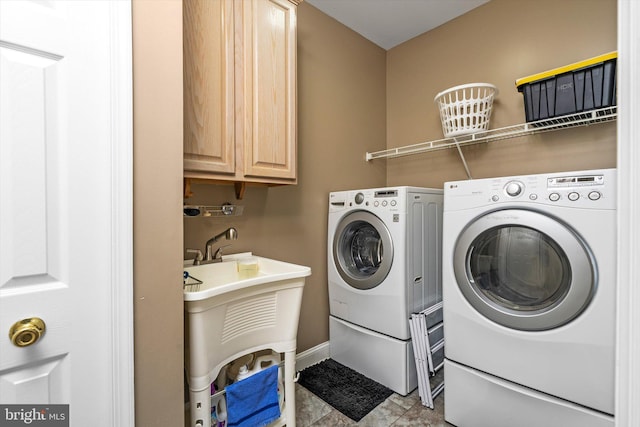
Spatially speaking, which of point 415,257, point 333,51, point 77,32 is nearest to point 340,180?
point 415,257

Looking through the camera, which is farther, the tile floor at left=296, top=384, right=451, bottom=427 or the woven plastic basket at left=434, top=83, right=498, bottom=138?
the woven plastic basket at left=434, top=83, right=498, bottom=138

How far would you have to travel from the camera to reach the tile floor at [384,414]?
1.56m

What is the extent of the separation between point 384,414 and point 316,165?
1.67 m

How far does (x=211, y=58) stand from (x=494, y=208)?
1.52 m

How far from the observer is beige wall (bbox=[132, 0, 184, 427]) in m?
0.86

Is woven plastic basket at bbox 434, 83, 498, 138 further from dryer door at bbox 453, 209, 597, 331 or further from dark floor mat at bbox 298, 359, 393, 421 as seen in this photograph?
dark floor mat at bbox 298, 359, 393, 421

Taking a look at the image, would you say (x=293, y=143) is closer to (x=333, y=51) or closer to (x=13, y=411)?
(x=333, y=51)

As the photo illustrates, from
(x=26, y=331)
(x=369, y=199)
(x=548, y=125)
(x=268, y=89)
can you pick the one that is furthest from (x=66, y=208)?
(x=548, y=125)

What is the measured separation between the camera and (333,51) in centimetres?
230

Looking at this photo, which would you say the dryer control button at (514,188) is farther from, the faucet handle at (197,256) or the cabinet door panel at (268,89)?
the faucet handle at (197,256)

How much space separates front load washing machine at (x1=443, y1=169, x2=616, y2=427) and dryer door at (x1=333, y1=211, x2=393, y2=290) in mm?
478

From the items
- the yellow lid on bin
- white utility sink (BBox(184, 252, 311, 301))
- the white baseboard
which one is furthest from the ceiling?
the white baseboard

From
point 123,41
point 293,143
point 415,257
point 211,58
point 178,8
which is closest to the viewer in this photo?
point 123,41

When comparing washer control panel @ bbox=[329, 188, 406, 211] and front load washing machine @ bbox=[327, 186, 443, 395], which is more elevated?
washer control panel @ bbox=[329, 188, 406, 211]
